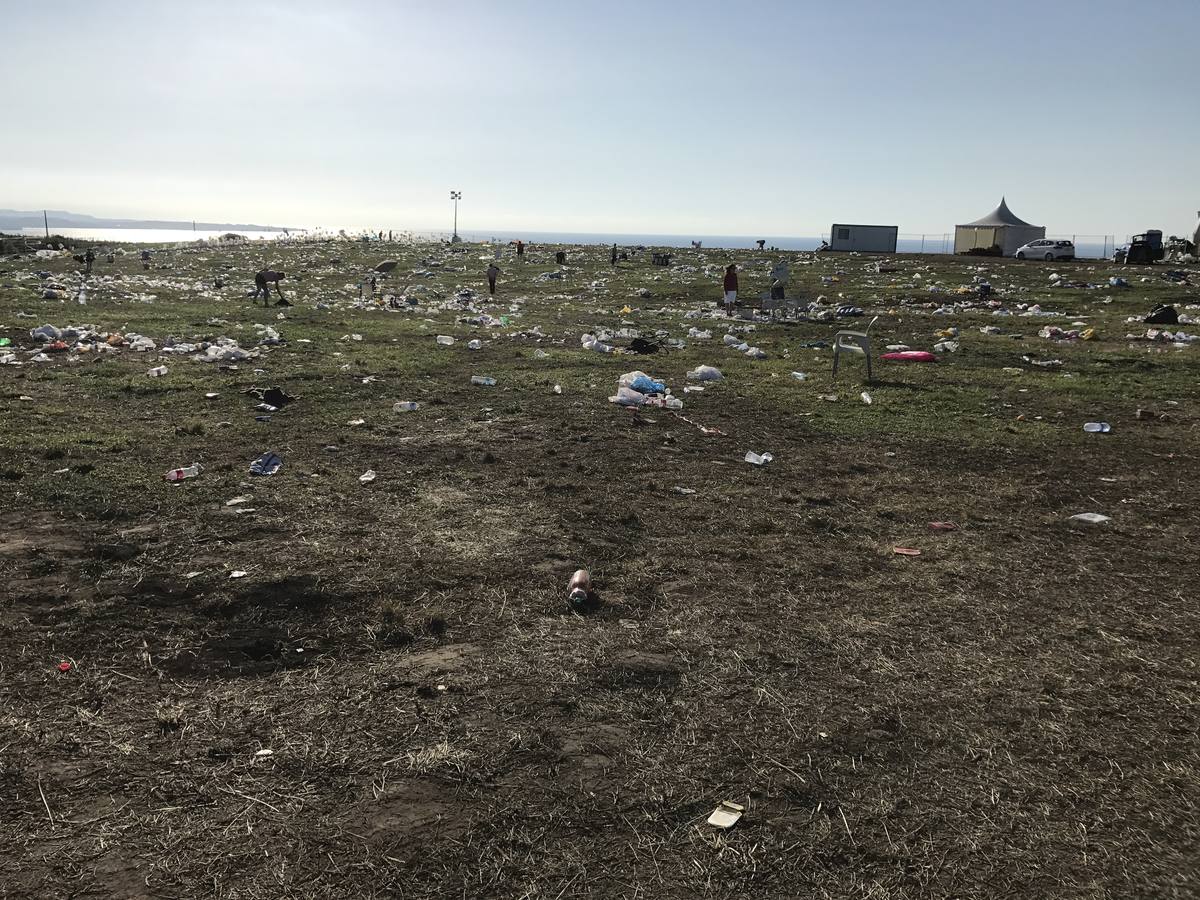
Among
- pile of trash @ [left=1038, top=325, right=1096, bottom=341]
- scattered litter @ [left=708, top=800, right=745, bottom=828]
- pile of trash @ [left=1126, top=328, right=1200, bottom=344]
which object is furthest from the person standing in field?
scattered litter @ [left=708, top=800, right=745, bottom=828]

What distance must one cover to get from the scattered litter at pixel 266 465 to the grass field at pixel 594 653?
0.15 m

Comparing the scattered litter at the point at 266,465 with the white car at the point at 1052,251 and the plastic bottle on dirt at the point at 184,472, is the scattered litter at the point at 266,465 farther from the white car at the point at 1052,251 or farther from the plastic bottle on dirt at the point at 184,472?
the white car at the point at 1052,251

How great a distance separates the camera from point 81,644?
11.7ft

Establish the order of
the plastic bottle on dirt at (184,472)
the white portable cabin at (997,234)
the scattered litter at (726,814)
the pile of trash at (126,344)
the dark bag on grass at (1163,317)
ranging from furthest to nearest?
the white portable cabin at (997,234) → the dark bag on grass at (1163,317) → the pile of trash at (126,344) → the plastic bottle on dirt at (184,472) → the scattered litter at (726,814)

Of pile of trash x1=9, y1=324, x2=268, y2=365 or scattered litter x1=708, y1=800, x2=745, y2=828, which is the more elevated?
pile of trash x1=9, y1=324, x2=268, y2=365

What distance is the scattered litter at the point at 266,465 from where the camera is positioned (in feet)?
20.1

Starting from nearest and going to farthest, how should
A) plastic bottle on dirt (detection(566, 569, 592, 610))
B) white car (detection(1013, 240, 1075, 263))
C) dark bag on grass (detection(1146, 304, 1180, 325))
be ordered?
plastic bottle on dirt (detection(566, 569, 592, 610))
dark bag on grass (detection(1146, 304, 1180, 325))
white car (detection(1013, 240, 1075, 263))

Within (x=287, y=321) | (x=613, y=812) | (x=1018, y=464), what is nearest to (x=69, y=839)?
(x=613, y=812)

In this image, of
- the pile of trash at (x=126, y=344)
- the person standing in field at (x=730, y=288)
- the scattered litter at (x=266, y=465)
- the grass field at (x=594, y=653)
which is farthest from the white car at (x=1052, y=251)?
the scattered litter at (x=266, y=465)

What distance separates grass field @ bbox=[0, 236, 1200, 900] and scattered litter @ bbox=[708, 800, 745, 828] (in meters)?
0.04

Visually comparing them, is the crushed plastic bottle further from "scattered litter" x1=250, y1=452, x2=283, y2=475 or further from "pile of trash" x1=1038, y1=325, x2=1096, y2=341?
"pile of trash" x1=1038, y1=325, x2=1096, y2=341

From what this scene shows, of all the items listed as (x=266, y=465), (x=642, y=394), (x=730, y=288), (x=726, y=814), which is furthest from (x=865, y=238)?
(x=726, y=814)

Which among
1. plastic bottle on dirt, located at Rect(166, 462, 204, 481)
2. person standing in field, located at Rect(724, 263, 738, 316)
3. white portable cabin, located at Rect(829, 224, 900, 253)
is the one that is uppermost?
white portable cabin, located at Rect(829, 224, 900, 253)

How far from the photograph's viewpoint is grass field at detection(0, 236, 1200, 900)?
248 centimetres
